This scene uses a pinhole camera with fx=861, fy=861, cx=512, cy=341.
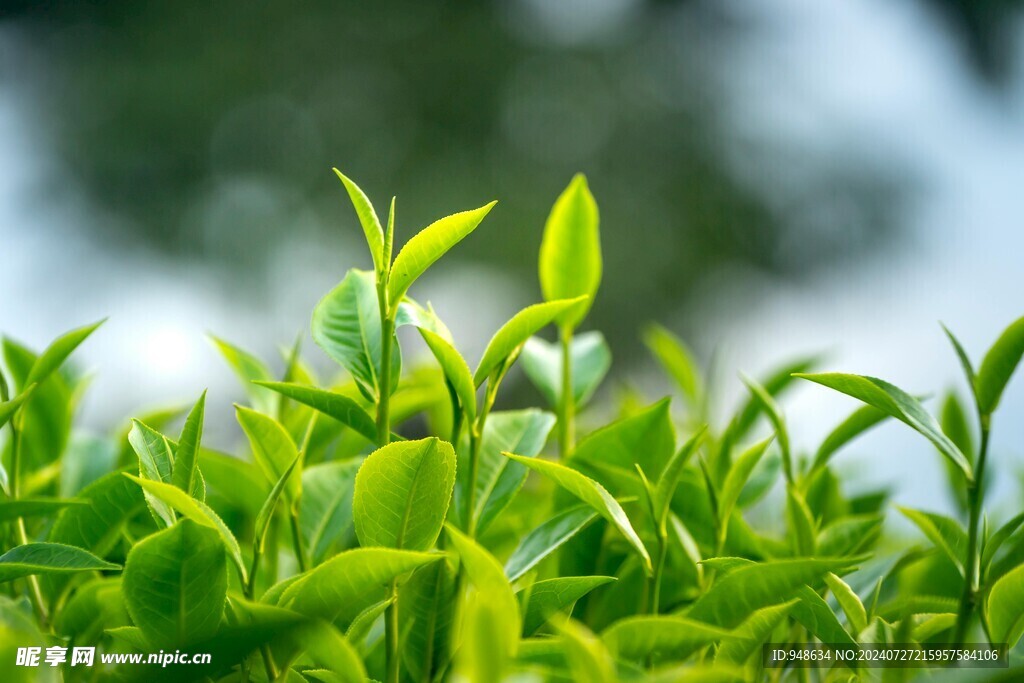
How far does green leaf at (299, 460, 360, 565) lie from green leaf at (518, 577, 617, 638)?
0.13 m

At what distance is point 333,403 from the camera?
39cm

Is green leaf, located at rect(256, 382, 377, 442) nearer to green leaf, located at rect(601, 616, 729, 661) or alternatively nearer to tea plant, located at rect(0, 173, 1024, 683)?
tea plant, located at rect(0, 173, 1024, 683)

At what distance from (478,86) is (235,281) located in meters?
2.52

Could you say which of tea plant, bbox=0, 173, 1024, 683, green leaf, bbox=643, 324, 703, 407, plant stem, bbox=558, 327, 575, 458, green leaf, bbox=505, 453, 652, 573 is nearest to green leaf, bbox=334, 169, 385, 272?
tea plant, bbox=0, 173, 1024, 683

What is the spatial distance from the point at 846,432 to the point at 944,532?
9cm

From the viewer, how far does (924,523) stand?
41 centimetres

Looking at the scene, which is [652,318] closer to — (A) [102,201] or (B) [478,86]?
(B) [478,86]

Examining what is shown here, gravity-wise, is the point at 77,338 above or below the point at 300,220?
below

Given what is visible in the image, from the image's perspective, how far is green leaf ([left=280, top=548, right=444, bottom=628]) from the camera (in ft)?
1.04

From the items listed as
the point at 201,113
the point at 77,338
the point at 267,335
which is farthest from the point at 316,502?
the point at 201,113

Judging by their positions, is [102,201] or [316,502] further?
[102,201]

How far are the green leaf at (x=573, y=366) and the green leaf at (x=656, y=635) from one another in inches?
11.8

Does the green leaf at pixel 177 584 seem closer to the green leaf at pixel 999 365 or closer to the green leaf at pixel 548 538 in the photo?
the green leaf at pixel 548 538

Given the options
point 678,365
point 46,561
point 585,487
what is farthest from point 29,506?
point 678,365
